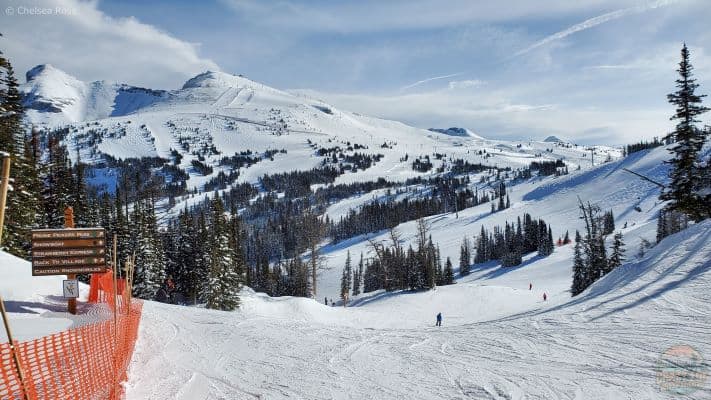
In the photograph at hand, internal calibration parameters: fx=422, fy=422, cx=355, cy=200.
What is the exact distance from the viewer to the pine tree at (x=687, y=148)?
24188 mm

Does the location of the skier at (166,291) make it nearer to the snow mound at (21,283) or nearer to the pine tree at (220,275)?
the pine tree at (220,275)

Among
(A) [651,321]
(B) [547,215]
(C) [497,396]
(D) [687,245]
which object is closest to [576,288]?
(D) [687,245]

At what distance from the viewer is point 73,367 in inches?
333

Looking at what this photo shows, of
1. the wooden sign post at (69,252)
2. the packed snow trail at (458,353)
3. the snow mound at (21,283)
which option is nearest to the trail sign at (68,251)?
the wooden sign post at (69,252)

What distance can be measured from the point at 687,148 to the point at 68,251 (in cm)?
3126

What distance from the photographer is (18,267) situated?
1731cm

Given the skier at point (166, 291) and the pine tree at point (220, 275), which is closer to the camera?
the pine tree at point (220, 275)

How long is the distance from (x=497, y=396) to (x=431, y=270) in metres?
39.0

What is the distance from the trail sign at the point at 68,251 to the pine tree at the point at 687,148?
95.0 feet

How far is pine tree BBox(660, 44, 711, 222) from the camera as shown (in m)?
24.2

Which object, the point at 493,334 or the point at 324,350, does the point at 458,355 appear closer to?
the point at 493,334

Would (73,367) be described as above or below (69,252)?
below

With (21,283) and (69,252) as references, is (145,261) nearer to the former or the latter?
(21,283)

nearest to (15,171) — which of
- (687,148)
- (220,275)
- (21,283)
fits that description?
(21,283)
